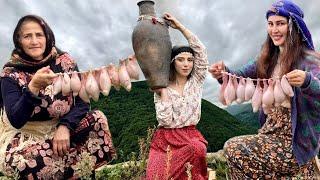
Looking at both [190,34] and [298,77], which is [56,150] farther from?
[298,77]

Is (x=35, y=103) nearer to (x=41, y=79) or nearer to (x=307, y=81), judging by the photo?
(x=41, y=79)

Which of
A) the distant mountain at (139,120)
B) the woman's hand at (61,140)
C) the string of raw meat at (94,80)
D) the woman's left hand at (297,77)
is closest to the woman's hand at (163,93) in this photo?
the string of raw meat at (94,80)

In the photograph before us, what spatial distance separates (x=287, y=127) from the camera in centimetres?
438

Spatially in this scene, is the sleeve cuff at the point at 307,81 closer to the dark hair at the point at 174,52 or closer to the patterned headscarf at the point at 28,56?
the dark hair at the point at 174,52

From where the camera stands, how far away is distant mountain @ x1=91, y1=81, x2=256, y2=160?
8.98 m

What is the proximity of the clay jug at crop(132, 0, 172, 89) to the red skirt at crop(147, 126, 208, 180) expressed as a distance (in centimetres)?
44

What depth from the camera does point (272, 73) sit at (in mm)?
4621

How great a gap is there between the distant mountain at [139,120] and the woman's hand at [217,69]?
3696 millimetres

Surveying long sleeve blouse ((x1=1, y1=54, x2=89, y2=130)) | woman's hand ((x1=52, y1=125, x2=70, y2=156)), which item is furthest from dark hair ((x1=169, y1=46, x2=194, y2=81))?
woman's hand ((x1=52, y1=125, x2=70, y2=156))

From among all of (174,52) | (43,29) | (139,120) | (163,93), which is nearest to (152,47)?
(174,52)

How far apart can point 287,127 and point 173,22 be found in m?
1.32

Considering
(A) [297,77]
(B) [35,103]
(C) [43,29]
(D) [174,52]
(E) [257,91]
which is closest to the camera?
(A) [297,77]

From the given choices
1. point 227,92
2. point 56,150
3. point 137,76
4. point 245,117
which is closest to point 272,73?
point 227,92

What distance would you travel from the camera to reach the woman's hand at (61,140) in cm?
428
